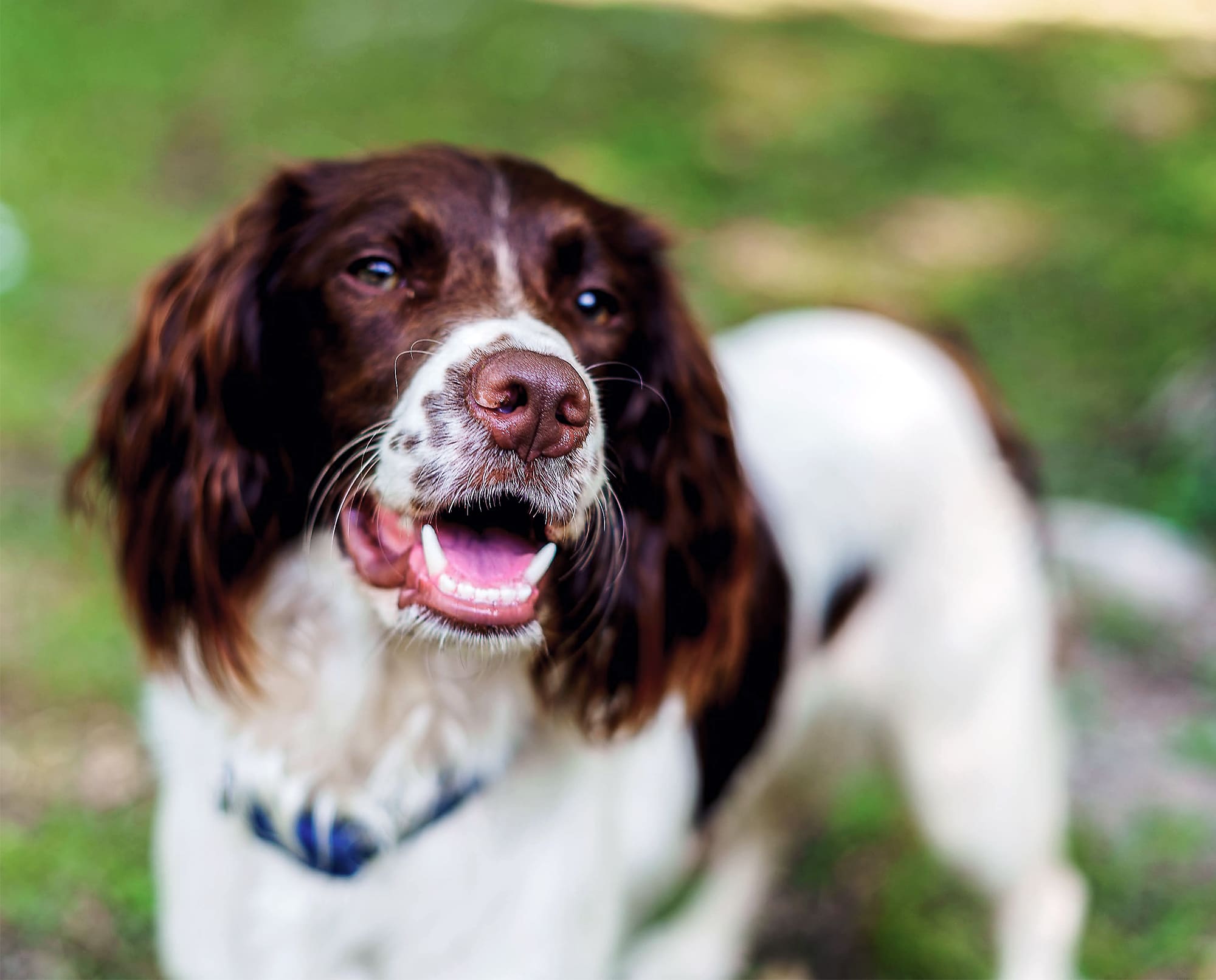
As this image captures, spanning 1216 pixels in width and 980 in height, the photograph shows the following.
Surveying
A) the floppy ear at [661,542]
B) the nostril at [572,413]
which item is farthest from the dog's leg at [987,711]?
the nostril at [572,413]

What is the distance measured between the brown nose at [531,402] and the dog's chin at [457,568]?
112 mm

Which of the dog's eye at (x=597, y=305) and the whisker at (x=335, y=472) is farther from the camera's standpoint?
the dog's eye at (x=597, y=305)

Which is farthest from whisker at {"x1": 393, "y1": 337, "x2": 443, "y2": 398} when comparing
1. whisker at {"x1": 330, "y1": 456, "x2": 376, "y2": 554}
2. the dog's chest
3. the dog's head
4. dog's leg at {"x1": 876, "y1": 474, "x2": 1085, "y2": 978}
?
dog's leg at {"x1": 876, "y1": 474, "x2": 1085, "y2": 978}

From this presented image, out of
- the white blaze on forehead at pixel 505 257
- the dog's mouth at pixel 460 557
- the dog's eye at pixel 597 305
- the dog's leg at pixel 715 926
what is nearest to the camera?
the dog's mouth at pixel 460 557

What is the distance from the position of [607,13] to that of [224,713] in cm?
745

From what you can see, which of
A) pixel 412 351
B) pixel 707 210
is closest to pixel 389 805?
pixel 412 351

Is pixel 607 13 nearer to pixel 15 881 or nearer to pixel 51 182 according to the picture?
pixel 51 182

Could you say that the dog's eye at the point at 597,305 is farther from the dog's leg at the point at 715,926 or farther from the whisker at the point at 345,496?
the dog's leg at the point at 715,926

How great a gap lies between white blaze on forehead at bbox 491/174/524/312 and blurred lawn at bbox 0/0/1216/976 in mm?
1502

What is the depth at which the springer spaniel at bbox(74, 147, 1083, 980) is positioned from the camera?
1785 mm

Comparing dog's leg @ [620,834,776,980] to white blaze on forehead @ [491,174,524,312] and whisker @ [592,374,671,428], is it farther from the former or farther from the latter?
white blaze on forehead @ [491,174,524,312]

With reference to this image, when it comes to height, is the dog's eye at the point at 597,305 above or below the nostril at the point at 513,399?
below

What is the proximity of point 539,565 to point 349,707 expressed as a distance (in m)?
0.46

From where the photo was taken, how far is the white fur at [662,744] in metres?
2.05
